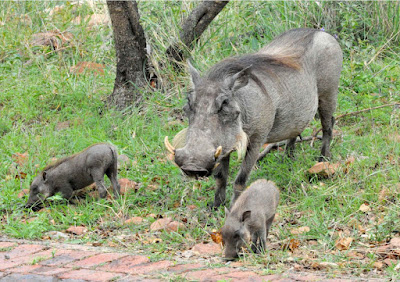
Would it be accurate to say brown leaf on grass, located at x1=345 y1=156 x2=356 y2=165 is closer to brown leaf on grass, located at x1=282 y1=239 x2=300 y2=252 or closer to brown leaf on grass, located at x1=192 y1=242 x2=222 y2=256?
brown leaf on grass, located at x1=282 y1=239 x2=300 y2=252

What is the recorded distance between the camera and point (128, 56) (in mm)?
6824

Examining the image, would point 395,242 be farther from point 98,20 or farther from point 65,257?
point 98,20

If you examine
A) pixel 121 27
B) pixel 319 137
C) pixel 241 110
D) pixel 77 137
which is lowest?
pixel 319 137

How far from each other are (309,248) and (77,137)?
310 cm

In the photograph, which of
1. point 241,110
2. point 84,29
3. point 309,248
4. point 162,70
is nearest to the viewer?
point 309,248

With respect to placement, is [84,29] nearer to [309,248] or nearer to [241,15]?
[241,15]

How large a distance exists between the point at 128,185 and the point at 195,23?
253 cm

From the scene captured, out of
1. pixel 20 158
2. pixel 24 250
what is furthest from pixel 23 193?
pixel 24 250

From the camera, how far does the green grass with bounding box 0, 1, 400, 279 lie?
14.0 feet

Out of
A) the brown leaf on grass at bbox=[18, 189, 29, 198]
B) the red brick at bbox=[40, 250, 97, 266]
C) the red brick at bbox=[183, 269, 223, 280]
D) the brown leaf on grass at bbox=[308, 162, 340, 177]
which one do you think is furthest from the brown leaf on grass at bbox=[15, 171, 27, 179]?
the red brick at bbox=[183, 269, 223, 280]

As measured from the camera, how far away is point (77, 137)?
6.22m

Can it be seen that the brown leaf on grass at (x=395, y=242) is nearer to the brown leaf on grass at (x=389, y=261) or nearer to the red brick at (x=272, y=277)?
the brown leaf on grass at (x=389, y=261)

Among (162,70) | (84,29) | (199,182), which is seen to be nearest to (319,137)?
(199,182)

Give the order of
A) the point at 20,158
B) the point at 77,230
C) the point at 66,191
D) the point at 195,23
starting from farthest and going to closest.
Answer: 1. the point at 195,23
2. the point at 20,158
3. the point at 66,191
4. the point at 77,230
